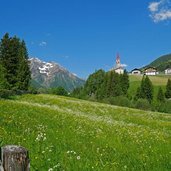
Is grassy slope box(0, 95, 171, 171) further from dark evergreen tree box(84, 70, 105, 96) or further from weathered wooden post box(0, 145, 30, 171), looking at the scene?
dark evergreen tree box(84, 70, 105, 96)

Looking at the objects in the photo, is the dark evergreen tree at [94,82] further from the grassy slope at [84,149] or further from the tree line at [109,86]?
the grassy slope at [84,149]

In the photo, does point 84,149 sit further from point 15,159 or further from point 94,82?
point 94,82

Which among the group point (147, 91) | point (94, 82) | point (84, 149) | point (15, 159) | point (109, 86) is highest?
point (94, 82)

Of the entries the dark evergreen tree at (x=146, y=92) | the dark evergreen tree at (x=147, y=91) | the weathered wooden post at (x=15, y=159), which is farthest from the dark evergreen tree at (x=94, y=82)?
the weathered wooden post at (x=15, y=159)

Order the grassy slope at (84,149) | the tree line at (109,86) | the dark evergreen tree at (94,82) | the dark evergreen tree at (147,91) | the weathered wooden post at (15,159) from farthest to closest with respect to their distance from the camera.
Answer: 1. the dark evergreen tree at (94,82)
2. the tree line at (109,86)
3. the dark evergreen tree at (147,91)
4. the grassy slope at (84,149)
5. the weathered wooden post at (15,159)

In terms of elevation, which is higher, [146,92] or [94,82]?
[94,82]

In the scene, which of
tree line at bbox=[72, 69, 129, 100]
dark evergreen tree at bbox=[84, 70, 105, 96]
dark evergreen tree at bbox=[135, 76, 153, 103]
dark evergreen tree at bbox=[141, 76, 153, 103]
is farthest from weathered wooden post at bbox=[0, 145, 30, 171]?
dark evergreen tree at bbox=[84, 70, 105, 96]

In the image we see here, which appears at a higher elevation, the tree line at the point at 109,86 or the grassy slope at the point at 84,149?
the tree line at the point at 109,86

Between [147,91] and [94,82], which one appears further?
[94,82]

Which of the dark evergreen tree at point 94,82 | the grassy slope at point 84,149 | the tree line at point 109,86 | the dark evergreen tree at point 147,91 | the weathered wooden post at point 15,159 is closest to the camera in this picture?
the weathered wooden post at point 15,159

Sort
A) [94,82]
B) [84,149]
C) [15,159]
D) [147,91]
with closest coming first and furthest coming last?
[15,159], [84,149], [147,91], [94,82]

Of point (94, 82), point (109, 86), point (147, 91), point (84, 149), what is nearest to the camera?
point (84, 149)

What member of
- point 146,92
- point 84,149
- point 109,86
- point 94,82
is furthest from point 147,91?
point 84,149

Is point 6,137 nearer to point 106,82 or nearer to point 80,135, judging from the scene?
point 80,135
